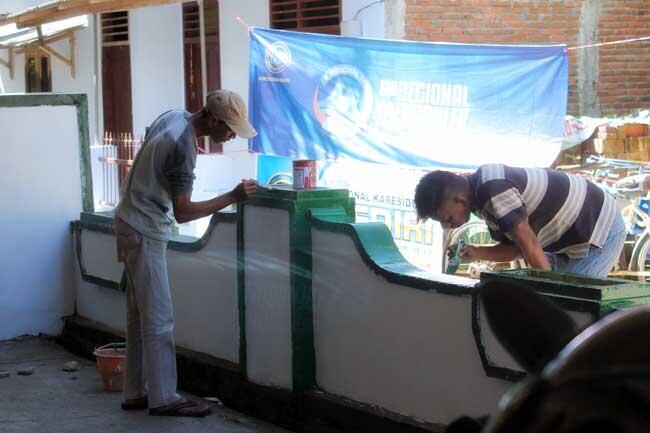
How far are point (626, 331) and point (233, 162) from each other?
13710mm

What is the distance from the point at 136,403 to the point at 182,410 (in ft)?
1.14

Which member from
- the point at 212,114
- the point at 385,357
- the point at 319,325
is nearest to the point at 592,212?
the point at 385,357

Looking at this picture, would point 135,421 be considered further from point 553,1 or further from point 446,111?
point 553,1

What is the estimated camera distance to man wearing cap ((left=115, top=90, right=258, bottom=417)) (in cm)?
552

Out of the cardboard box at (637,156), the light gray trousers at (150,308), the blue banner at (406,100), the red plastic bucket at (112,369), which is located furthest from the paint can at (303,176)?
the cardboard box at (637,156)

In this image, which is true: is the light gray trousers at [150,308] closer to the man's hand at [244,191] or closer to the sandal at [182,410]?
the sandal at [182,410]

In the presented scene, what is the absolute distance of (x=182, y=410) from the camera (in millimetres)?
5879

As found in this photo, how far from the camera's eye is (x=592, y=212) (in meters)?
4.99

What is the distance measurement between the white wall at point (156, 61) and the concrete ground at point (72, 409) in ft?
30.9

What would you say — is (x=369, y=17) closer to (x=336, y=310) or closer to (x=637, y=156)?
(x=637, y=156)

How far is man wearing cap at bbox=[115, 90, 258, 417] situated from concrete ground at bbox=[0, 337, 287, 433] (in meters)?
0.13

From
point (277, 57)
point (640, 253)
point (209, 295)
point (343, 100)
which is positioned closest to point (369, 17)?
point (277, 57)

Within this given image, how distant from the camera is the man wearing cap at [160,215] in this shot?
5520 mm

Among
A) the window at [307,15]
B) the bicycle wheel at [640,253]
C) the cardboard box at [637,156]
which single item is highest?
the window at [307,15]
